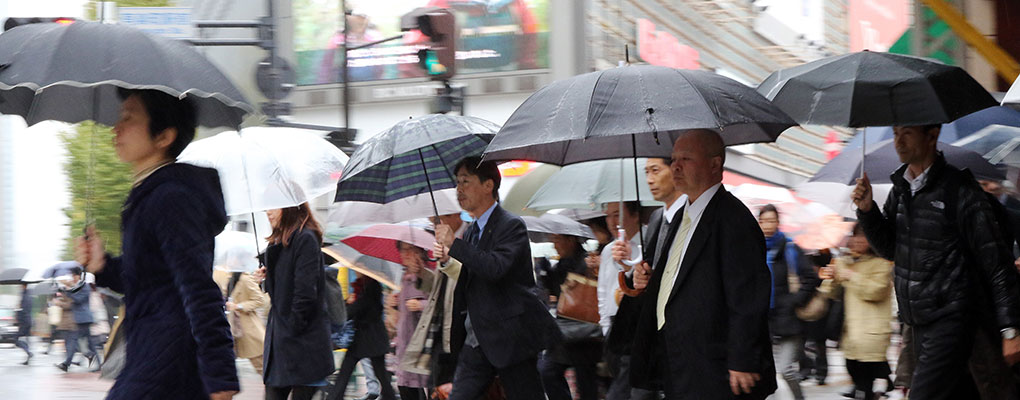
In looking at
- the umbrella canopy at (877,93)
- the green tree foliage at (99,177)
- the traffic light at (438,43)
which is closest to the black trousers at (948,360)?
the umbrella canopy at (877,93)

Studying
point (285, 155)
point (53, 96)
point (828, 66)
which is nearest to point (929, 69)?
point (828, 66)

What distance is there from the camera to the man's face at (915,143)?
6.38 meters

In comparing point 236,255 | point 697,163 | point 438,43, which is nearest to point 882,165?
point 697,163

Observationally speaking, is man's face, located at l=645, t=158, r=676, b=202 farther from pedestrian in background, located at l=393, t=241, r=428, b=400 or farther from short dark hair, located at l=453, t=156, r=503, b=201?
pedestrian in background, located at l=393, t=241, r=428, b=400

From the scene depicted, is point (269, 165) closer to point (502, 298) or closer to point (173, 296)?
point (502, 298)

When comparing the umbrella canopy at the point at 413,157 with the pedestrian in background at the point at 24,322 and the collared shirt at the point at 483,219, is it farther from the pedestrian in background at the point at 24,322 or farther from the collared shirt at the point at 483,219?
the pedestrian in background at the point at 24,322

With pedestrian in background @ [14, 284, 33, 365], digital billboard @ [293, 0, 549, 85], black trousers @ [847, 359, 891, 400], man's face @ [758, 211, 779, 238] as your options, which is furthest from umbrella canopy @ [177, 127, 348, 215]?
digital billboard @ [293, 0, 549, 85]

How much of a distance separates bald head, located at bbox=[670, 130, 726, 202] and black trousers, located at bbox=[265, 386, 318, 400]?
3467 millimetres

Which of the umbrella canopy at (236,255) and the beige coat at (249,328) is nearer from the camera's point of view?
the beige coat at (249,328)

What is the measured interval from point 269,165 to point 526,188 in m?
4.50

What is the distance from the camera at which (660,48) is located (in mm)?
31891

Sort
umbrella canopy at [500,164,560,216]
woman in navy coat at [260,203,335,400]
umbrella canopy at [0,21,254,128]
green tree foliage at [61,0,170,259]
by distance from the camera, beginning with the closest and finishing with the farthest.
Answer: umbrella canopy at [0,21,254,128]
woman in navy coat at [260,203,335,400]
umbrella canopy at [500,164,560,216]
green tree foliage at [61,0,170,259]

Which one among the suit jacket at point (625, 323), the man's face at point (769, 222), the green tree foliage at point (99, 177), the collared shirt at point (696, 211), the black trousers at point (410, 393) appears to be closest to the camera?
the collared shirt at point (696, 211)

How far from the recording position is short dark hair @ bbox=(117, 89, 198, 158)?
15.1ft
